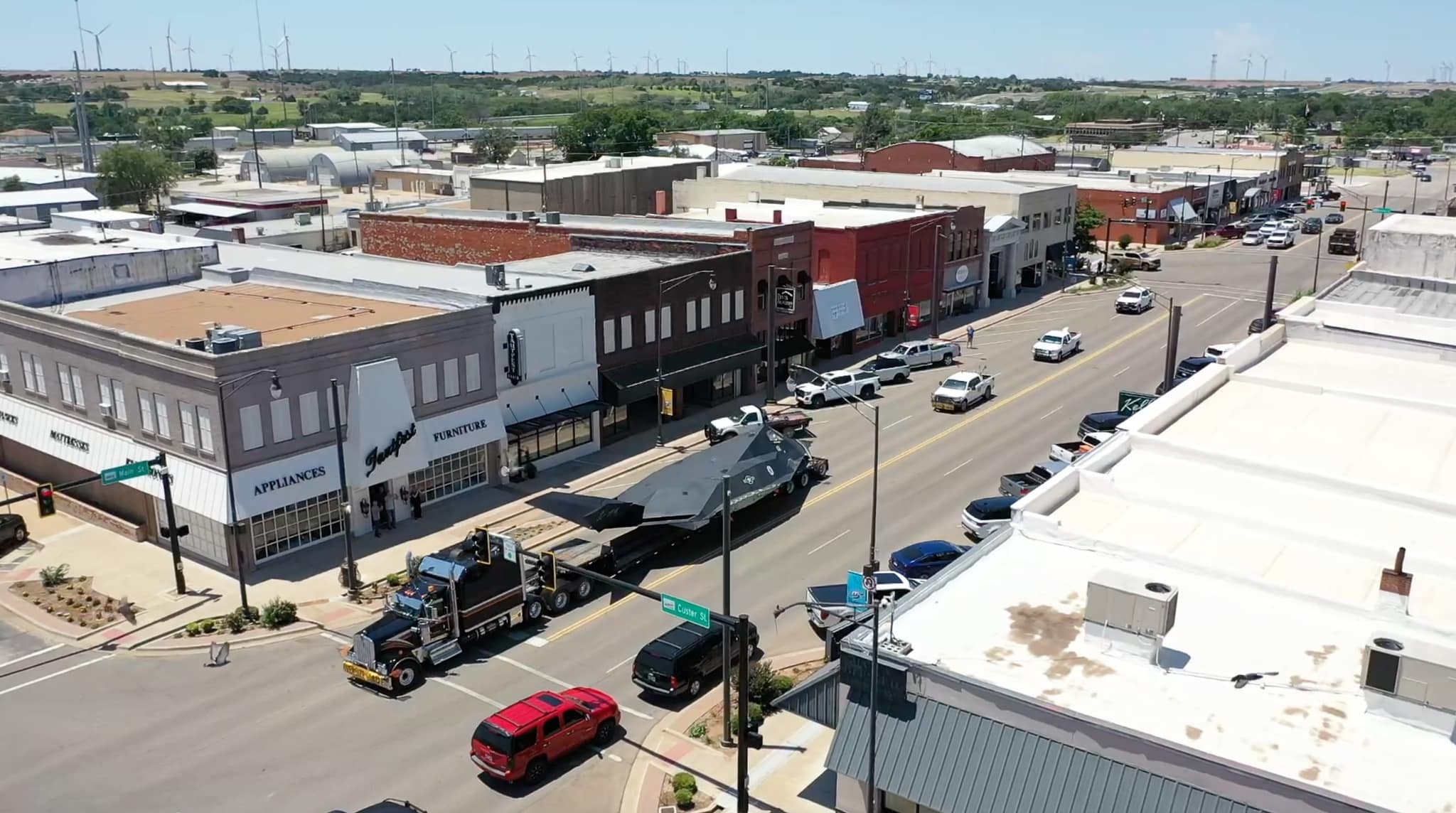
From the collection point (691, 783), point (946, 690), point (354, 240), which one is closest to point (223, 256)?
point (354, 240)

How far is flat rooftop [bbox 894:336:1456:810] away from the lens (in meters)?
19.4

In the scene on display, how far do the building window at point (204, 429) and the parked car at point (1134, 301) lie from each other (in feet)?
209

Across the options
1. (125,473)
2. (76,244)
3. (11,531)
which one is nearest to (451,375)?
(125,473)

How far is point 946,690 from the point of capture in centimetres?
2114

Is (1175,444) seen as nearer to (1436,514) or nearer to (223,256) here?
(1436,514)

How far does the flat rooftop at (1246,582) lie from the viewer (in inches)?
764

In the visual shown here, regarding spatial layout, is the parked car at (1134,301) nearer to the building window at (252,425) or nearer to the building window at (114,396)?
the building window at (252,425)

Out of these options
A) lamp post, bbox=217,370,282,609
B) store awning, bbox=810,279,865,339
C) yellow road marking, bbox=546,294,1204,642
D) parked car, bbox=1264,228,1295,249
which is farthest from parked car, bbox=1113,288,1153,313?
lamp post, bbox=217,370,282,609

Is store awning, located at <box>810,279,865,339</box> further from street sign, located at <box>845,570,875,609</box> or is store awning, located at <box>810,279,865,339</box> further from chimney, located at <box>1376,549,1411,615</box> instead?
chimney, located at <box>1376,549,1411,615</box>

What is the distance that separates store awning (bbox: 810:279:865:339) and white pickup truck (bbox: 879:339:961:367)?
288cm

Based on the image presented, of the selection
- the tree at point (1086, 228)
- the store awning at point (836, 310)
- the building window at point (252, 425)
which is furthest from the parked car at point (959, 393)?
the tree at point (1086, 228)

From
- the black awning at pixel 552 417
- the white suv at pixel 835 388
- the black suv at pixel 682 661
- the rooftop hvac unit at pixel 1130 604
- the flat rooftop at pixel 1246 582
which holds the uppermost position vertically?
the rooftop hvac unit at pixel 1130 604

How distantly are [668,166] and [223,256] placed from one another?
139 feet

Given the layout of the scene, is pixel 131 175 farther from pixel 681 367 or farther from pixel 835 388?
pixel 835 388
